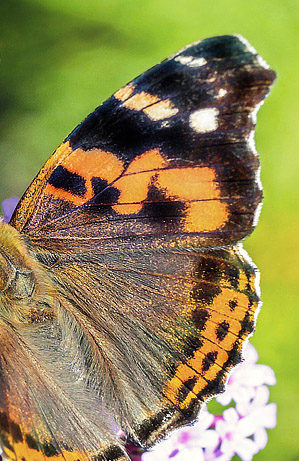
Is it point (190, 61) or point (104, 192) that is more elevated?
point (190, 61)

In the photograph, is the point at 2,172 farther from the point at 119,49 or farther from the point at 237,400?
the point at 237,400

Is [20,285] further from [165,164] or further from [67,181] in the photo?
[165,164]

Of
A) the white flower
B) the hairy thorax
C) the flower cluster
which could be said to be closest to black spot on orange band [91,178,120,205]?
the hairy thorax

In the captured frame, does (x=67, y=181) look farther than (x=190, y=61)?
Yes

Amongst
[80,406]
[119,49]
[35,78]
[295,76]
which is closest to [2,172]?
[35,78]

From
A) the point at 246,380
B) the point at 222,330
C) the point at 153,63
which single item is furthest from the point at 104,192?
Result: the point at 153,63

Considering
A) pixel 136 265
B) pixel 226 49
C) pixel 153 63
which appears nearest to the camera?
pixel 226 49

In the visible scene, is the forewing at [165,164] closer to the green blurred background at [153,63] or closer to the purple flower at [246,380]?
the purple flower at [246,380]
